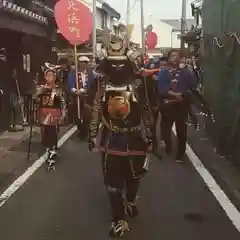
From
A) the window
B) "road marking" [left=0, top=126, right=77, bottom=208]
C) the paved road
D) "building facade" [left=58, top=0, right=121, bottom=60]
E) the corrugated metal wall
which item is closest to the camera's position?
the paved road

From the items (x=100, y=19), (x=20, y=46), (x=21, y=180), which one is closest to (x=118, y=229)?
(x=21, y=180)

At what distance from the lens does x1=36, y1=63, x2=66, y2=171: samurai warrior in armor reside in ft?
32.9

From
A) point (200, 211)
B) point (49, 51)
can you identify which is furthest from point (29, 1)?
point (200, 211)

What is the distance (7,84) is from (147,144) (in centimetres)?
914

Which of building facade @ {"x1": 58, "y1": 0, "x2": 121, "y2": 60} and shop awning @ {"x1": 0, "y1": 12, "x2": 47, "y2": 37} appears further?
building facade @ {"x1": 58, "y1": 0, "x2": 121, "y2": 60}

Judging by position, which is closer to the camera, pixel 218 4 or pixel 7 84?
pixel 218 4

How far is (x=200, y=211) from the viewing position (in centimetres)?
711

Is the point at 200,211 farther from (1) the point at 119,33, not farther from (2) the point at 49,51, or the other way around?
(2) the point at 49,51

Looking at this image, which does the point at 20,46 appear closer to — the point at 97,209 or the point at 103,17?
the point at 97,209

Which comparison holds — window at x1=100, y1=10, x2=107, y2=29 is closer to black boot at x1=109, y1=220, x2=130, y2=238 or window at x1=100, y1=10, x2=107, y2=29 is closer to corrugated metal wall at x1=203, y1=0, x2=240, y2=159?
corrugated metal wall at x1=203, y1=0, x2=240, y2=159

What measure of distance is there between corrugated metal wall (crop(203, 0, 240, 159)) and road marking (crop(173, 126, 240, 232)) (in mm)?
627

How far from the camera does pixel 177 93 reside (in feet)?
35.1

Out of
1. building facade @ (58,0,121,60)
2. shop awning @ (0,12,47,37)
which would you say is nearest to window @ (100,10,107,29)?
building facade @ (58,0,121,60)

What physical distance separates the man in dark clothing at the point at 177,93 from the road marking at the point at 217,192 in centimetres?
52
